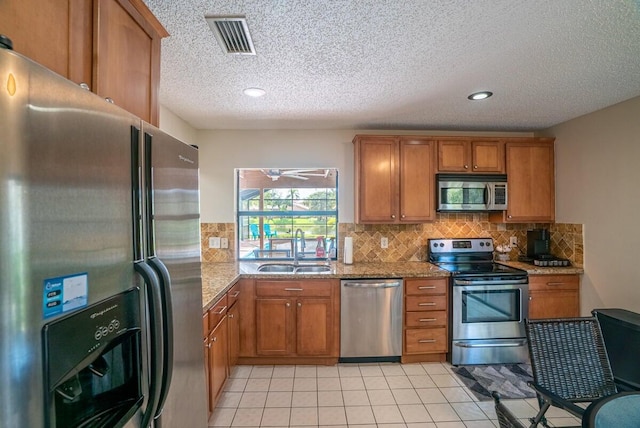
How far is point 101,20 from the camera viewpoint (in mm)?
965

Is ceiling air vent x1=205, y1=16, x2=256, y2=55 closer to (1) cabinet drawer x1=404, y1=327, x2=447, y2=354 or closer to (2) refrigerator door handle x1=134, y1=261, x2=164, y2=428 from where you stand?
(2) refrigerator door handle x1=134, y1=261, x2=164, y2=428

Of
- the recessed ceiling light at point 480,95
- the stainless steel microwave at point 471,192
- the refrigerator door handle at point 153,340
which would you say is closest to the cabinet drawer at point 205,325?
the refrigerator door handle at point 153,340

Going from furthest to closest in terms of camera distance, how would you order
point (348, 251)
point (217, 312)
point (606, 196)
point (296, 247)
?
point (296, 247)
point (348, 251)
point (606, 196)
point (217, 312)

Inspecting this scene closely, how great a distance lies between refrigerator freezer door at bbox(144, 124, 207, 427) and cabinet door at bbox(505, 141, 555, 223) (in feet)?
11.2

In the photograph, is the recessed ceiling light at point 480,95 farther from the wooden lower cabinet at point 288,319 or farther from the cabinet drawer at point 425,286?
the wooden lower cabinet at point 288,319

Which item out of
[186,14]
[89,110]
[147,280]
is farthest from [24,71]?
[186,14]

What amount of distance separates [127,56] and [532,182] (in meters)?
3.88

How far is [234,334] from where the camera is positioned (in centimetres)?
270

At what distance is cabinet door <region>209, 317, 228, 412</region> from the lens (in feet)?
6.75

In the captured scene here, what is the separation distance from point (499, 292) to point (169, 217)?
3.10m

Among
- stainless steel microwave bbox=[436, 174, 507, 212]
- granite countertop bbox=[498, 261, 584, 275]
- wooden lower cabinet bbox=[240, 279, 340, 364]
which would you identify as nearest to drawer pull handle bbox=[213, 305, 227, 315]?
wooden lower cabinet bbox=[240, 279, 340, 364]

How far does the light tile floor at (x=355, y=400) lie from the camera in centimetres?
213

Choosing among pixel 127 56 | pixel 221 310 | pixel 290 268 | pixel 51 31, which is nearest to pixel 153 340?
pixel 51 31

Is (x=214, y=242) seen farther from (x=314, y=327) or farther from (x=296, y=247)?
(x=314, y=327)
